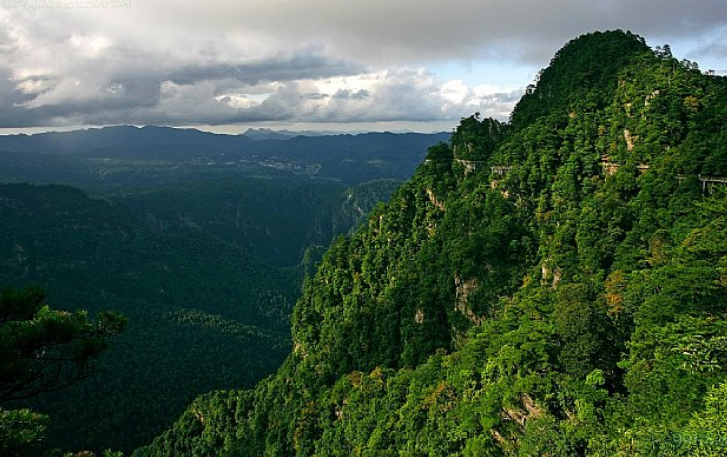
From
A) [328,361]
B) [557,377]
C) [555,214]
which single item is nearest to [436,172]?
[555,214]

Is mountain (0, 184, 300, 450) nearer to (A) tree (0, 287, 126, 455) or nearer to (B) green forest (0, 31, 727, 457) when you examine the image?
(B) green forest (0, 31, 727, 457)

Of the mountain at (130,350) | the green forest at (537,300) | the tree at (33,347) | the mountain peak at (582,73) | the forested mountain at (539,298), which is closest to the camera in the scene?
the tree at (33,347)

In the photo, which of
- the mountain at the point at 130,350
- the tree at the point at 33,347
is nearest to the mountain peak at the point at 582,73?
the tree at the point at 33,347

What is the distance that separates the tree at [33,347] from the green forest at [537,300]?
0.21 meters

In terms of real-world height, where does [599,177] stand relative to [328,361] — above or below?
above

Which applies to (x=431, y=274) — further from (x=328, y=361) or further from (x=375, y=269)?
(x=328, y=361)

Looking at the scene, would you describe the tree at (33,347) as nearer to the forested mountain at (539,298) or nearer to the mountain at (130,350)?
the forested mountain at (539,298)

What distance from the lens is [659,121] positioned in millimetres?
43844

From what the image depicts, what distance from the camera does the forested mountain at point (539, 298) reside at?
77.8 feet

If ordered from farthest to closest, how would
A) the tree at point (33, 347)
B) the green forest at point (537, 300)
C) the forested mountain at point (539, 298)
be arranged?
the forested mountain at point (539, 298)
the green forest at point (537, 300)
the tree at point (33, 347)

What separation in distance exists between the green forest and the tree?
0.21 metres

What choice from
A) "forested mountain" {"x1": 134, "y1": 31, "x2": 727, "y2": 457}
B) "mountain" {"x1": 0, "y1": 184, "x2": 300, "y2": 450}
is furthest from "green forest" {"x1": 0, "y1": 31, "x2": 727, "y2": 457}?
"mountain" {"x1": 0, "y1": 184, "x2": 300, "y2": 450}

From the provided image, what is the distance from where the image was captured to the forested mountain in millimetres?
23703

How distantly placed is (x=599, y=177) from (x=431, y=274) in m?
21.5
